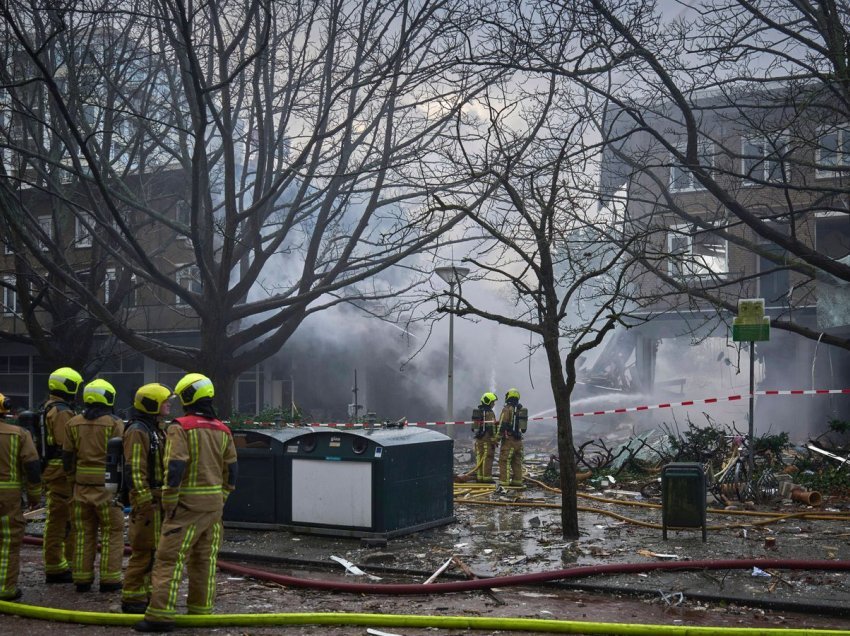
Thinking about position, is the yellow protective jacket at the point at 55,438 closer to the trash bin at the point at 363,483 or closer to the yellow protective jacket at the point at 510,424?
the trash bin at the point at 363,483

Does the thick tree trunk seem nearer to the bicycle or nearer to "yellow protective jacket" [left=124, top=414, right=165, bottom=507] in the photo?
the bicycle

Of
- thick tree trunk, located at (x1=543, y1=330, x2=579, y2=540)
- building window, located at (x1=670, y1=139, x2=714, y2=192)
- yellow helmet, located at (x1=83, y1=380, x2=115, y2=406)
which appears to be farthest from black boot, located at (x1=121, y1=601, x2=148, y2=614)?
building window, located at (x1=670, y1=139, x2=714, y2=192)

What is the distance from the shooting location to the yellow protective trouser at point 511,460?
13969 millimetres

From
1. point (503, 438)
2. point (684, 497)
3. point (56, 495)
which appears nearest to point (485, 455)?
point (503, 438)

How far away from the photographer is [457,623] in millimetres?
5879

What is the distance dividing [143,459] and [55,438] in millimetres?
1540

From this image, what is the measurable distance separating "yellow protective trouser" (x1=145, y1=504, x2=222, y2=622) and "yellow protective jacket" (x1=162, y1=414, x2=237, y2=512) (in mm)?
82

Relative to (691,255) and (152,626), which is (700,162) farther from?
(152,626)

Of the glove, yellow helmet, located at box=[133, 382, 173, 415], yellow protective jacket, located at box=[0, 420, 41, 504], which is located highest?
yellow helmet, located at box=[133, 382, 173, 415]

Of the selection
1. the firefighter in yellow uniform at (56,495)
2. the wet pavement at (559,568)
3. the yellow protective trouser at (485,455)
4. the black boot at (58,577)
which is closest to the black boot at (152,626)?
the wet pavement at (559,568)

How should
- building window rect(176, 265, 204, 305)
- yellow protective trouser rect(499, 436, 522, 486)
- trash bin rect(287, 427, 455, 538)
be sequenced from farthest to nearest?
building window rect(176, 265, 204, 305), yellow protective trouser rect(499, 436, 522, 486), trash bin rect(287, 427, 455, 538)

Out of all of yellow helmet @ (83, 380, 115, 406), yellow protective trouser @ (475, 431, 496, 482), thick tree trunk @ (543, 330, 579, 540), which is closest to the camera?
yellow helmet @ (83, 380, 115, 406)

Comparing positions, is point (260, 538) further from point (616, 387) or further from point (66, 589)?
point (616, 387)

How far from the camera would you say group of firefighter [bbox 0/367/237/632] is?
237 inches
